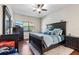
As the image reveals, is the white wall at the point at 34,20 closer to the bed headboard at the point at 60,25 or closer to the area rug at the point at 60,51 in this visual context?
the bed headboard at the point at 60,25

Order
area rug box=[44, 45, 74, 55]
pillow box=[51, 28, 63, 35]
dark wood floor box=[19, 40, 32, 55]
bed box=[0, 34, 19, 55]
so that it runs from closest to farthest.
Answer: bed box=[0, 34, 19, 55], dark wood floor box=[19, 40, 32, 55], area rug box=[44, 45, 74, 55], pillow box=[51, 28, 63, 35]

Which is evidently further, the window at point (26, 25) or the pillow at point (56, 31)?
the pillow at point (56, 31)

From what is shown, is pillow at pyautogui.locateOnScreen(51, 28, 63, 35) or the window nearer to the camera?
the window

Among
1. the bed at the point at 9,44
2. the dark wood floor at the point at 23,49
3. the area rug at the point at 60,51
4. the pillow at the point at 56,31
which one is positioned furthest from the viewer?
the pillow at the point at 56,31

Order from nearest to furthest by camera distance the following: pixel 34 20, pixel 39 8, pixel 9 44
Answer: pixel 9 44 → pixel 39 8 → pixel 34 20

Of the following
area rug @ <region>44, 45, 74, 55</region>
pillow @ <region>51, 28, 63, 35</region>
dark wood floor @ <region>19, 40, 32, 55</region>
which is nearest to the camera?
dark wood floor @ <region>19, 40, 32, 55</region>

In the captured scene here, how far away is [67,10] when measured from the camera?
153 centimetres

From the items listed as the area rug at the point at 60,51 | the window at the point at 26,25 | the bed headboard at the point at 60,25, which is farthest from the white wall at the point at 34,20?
the area rug at the point at 60,51

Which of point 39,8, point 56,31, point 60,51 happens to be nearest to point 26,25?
point 39,8

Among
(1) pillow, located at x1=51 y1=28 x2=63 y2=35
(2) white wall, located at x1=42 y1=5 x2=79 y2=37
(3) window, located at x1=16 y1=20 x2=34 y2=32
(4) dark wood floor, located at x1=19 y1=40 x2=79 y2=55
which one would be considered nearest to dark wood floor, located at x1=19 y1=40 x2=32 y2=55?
(4) dark wood floor, located at x1=19 y1=40 x2=79 y2=55

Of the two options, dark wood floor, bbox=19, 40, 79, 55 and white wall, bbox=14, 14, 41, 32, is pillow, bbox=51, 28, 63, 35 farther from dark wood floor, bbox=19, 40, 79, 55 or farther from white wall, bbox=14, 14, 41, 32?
dark wood floor, bbox=19, 40, 79, 55

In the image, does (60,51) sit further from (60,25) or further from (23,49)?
(23,49)
